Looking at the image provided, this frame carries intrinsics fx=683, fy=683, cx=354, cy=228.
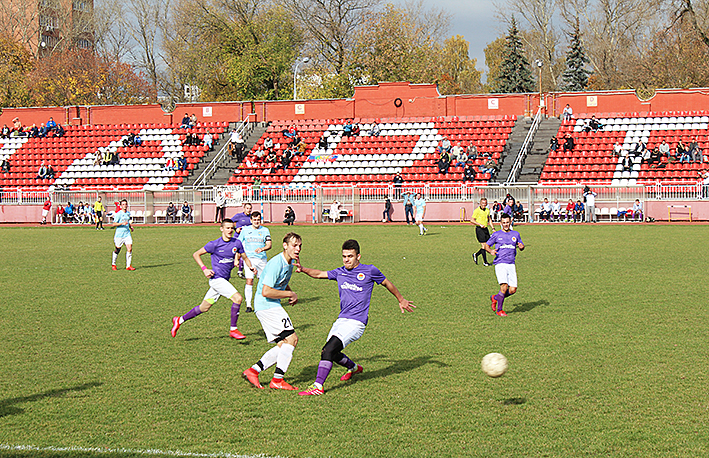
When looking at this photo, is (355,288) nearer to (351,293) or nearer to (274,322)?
(351,293)

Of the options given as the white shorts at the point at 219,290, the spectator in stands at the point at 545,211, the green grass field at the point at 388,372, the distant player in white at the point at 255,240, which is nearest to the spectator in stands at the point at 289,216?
the spectator in stands at the point at 545,211

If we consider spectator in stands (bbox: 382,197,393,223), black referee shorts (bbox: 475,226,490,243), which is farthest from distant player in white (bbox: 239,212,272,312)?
spectator in stands (bbox: 382,197,393,223)

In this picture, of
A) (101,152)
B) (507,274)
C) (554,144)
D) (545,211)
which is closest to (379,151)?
(554,144)

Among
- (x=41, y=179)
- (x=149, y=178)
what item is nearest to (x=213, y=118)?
(x=149, y=178)

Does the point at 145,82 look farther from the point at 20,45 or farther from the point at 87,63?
the point at 20,45

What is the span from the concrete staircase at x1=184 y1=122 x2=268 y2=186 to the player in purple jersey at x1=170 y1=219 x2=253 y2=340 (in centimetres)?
3248

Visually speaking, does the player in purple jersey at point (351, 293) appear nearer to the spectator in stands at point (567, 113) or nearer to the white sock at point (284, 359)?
the white sock at point (284, 359)

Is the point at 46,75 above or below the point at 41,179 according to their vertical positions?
above

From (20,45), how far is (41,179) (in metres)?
36.2

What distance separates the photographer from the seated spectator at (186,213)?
3912 centimetres

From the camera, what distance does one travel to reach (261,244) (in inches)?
506

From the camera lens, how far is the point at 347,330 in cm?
765

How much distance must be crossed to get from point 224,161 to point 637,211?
83.8ft

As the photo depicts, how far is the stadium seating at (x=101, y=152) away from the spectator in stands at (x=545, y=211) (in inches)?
875
